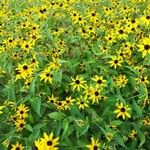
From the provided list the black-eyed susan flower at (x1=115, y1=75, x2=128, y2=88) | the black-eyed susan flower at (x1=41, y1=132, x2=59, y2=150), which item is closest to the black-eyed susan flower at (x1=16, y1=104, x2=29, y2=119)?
the black-eyed susan flower at (x1=41, y1=132, x2=59, y2=150)

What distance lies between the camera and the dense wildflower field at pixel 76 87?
8.97 ft

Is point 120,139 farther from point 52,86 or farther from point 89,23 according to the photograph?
point 89,23

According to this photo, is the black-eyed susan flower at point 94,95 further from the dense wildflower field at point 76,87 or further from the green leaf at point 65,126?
the green leaf at point 65,126

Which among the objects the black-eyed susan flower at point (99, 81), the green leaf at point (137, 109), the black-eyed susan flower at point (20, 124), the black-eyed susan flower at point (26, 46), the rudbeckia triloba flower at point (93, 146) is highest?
the black-eyed susan flower at point (26, 46)

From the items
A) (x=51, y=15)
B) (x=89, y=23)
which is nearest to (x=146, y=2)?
(x=89, y=23)

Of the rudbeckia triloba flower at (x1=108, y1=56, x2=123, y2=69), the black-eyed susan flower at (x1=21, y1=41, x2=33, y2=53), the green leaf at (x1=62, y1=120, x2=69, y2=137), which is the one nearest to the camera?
the green leaf at (x1=62, y1=120, x2=69, y2=137)

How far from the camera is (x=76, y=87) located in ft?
9.82

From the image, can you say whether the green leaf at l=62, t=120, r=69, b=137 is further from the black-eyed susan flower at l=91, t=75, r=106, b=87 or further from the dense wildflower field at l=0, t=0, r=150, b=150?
the black-eyed susan flower at l=91, t=75, r=106, b=87

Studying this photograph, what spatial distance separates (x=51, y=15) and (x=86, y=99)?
4.91 feet

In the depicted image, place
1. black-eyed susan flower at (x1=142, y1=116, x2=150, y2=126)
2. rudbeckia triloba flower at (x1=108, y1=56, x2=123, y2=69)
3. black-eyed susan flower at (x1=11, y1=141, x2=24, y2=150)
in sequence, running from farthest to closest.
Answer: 1. rudbeckia triloba flower at (x1=108, y1=56, x2=123, y2=69)
2. black-eyed susan flower at (x1=142, y1=116, x2=150, y2=126)
3. black-eyed susan flower at (x1=11, y1=141, x2=24, y2=150)

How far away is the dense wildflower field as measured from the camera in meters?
2.73

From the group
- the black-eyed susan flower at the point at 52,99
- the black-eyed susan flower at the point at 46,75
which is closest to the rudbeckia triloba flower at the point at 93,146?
the black-eyed susan flower at the point at 52,99

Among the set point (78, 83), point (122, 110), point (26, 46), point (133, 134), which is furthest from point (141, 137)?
point (26, 46)

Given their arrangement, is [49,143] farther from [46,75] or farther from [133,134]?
[133,134]
